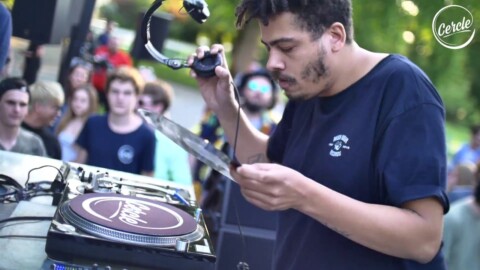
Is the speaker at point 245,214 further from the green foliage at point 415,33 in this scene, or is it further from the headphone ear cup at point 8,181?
the headphone ear cup at point 8,181

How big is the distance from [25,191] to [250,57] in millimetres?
10759

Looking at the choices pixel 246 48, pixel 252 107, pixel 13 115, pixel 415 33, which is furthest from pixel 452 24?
pixel 246 48

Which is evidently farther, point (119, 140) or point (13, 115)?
point (119, 140)

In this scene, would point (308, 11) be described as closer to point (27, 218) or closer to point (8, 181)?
point (27, 218)

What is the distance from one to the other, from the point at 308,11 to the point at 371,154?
430mm

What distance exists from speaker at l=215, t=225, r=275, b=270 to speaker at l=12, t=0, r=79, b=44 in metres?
1.71

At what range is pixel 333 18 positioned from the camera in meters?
2.04

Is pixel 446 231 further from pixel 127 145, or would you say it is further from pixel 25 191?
pixel 25 191

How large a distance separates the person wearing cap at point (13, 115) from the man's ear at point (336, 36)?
2.55 m

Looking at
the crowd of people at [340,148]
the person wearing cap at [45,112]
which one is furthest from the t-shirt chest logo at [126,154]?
the crowd of people at [340,148]

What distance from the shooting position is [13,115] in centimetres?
423

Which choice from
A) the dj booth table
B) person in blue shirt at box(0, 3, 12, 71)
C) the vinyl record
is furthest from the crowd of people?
person in blue shirt at box(0, 3, 12, 71)

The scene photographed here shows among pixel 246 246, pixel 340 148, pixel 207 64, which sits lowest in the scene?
pixel 246 246

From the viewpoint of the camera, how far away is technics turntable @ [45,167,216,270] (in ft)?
5.31
